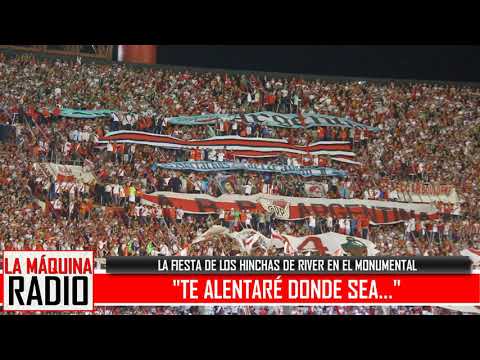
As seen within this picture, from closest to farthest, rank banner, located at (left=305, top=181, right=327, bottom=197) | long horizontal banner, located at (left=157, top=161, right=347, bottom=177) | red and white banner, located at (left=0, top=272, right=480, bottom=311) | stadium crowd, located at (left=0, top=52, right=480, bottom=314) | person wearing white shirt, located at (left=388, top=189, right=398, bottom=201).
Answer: red and white banner, located at (left=0, top=272, right=480, bottom=311) → stadium crowd, located at (left=0, top=52, right=480, bottom=314) → long horizontal banner, located at (left=157, top=161, right=347, bottom=177) → banner, located at (left=305, top=181, right=327, bottom=197) → person wearing white shirt, located at (left=388, top=189, right=398, bottom=201)

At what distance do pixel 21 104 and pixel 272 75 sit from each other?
4.53m

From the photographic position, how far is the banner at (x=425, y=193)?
1552 centimetres

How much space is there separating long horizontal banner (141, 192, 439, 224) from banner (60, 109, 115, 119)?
183cm

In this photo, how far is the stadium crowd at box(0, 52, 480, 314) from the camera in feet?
49.1

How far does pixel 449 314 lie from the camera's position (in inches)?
572

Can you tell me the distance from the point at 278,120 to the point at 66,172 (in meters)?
3.94

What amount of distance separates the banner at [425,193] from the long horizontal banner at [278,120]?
1263 millimetres

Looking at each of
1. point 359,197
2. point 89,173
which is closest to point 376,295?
point 359,197

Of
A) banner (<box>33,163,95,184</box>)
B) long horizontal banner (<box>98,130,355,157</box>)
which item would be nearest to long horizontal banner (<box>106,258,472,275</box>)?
banner (<box>33,163,95,184</box>)

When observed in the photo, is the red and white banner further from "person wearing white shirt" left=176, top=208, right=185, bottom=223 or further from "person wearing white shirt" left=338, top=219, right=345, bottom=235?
"person wearing white shirt" left=176, top=208, right=185, bottom=223

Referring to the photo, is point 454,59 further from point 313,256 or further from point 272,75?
point 313,256

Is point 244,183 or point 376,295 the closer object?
point 376,295

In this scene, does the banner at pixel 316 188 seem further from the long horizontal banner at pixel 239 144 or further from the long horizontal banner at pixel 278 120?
the long horizontal banner at pixel 278 120
